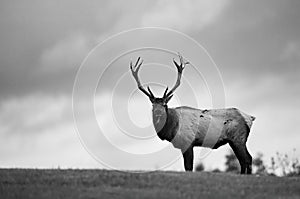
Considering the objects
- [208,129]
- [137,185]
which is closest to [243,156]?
[208,129]

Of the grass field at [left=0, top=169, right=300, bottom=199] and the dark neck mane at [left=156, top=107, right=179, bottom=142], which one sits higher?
the dark neck mane at [left=156, top=107, right=179, bottom=142]

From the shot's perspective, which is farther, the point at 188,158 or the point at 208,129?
the point at 208,129

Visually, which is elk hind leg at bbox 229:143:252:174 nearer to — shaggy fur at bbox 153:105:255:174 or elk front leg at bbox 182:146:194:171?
shaggy fur at bbox 153:105:255:174

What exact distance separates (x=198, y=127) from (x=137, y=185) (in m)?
7.99

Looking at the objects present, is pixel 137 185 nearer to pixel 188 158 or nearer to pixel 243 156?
pixel 188 158

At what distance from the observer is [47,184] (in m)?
22.8

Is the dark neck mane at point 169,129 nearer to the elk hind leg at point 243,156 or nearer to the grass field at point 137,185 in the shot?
the elk hind leg at point 243,156

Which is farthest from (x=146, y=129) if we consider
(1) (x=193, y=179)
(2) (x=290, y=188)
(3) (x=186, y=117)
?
(2) (x=290, y=188)

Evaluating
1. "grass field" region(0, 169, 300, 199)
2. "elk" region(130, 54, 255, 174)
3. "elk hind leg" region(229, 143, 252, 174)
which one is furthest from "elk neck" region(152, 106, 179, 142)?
"grass field" region(0, 169, 300, 199)

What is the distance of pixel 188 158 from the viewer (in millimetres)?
29031

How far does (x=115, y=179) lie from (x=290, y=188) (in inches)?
233

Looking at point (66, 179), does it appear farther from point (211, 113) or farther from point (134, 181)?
point (211, 113)

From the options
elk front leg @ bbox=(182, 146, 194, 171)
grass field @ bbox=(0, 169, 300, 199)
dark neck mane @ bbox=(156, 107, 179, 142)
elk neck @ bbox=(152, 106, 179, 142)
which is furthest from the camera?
dark neck mane @ bbox=(156, 107, 179, 142)

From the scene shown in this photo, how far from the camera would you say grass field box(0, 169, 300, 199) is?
21.3 meters
